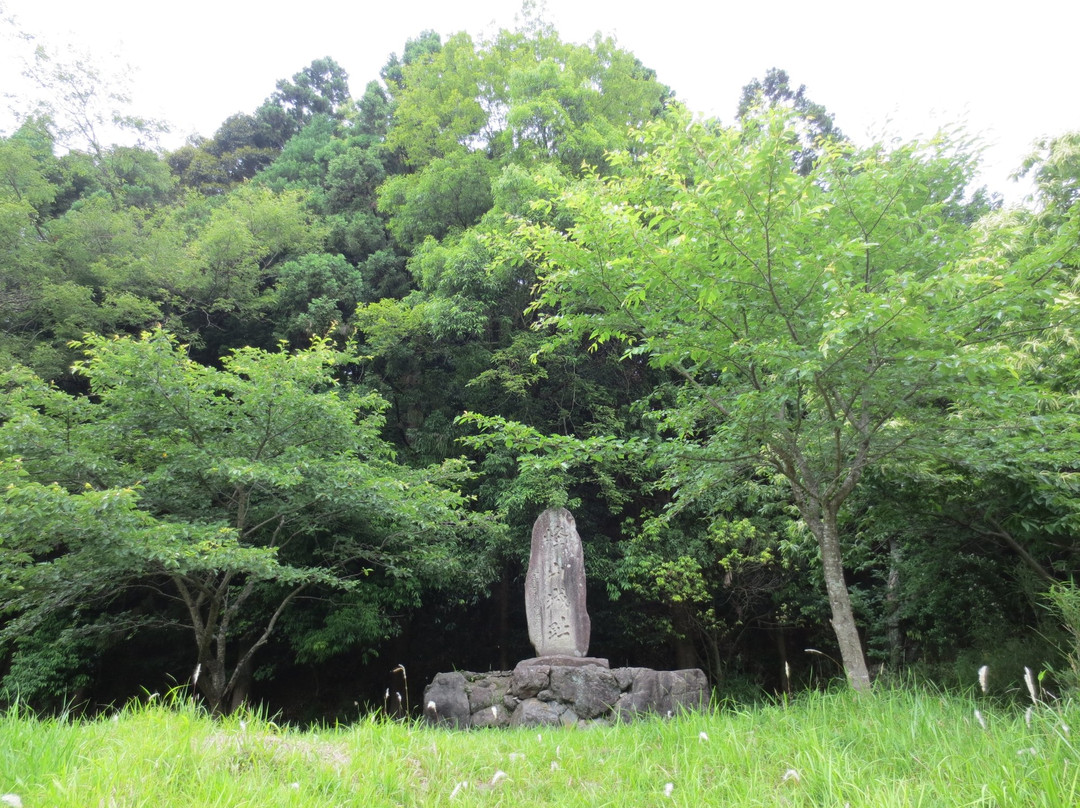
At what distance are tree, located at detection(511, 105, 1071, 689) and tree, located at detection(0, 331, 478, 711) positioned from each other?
3889 mm

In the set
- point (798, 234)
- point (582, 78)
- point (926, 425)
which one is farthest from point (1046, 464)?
point (582, 78)

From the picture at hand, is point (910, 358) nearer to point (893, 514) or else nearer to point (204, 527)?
point (893, 514)

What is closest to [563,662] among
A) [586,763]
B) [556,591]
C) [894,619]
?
[556,591]

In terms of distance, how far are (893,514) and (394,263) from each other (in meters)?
11.4

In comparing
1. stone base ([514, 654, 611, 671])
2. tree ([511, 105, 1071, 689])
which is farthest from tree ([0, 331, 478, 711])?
tree ([511, 105, 1071, 689])

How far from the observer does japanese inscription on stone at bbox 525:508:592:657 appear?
7922mm

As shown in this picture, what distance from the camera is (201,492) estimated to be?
816 cm

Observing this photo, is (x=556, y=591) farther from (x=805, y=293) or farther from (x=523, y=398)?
(x=805, y=293)

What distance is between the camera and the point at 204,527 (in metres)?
6.77

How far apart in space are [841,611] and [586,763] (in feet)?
8.70

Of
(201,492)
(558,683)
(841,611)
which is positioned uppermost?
(201,492)

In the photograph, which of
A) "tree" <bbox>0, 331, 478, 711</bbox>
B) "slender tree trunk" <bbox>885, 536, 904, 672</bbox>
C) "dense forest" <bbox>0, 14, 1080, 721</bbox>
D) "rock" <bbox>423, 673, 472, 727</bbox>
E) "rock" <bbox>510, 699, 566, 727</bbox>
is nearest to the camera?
"dense forest" <bbox>0, 14, 1080, 721</bbox>

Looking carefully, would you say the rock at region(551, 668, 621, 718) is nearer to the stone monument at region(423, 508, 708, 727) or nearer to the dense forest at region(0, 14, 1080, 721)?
the stone monument at region(423, 508, 708, 727)

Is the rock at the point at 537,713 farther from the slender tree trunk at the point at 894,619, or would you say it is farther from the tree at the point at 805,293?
the slender tree trunk at the point at 894,619
